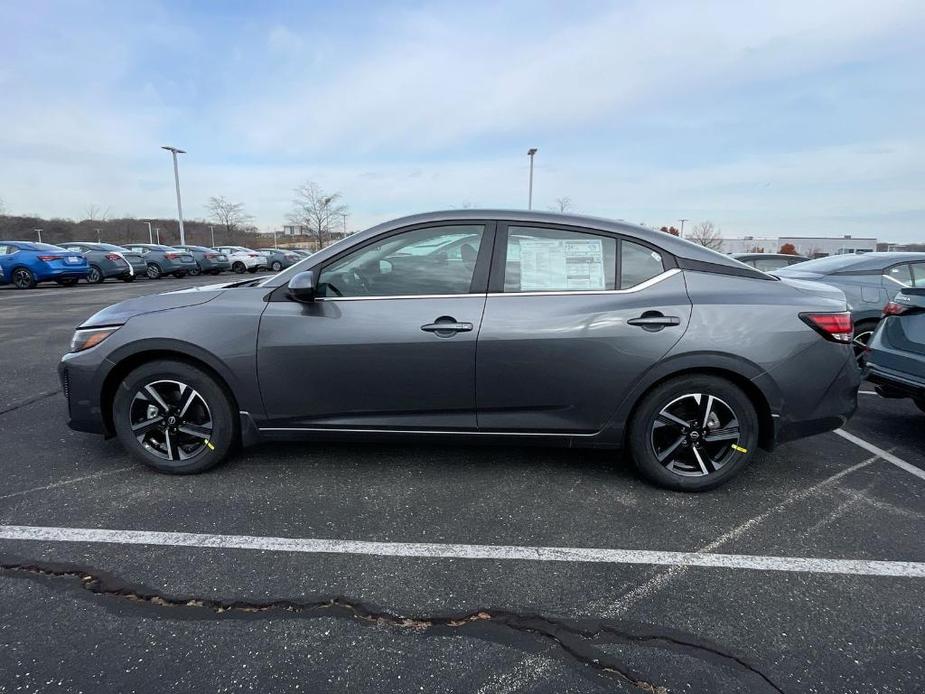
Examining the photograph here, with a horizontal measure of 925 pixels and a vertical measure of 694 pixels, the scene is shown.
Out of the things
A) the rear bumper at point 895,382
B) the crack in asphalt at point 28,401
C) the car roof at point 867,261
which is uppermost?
the car roof at point 867,261

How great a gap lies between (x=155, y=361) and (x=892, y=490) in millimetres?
4555

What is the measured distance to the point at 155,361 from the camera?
3209 mm

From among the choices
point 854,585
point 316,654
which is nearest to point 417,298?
point 316,654

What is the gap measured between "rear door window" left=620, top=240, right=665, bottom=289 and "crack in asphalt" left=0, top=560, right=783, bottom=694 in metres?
1.80

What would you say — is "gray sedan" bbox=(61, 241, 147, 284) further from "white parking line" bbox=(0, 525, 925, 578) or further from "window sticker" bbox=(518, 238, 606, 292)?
"window sticker" bbox=(518, 238, 606, 292)

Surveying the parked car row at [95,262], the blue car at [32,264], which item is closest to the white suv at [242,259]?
the parked car row at [95,262]

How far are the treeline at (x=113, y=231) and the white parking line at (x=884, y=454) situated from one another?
65706 millimetres

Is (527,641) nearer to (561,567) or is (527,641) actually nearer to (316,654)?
(561,567)

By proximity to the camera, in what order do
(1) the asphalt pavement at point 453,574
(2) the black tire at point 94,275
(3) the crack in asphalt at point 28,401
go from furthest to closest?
(2) the black tire at point 94,275 < (3) the crack in asphalt at point 28,401 < (1) the asphalt pavement at point 453,574

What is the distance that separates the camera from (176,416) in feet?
10.7

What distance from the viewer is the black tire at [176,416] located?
3.18m

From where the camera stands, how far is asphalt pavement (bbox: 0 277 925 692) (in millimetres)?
1851

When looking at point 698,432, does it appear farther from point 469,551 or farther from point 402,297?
point 402,297

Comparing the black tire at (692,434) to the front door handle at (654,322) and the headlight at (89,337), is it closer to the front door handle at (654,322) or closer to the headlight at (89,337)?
the front door handle at (654,322)
